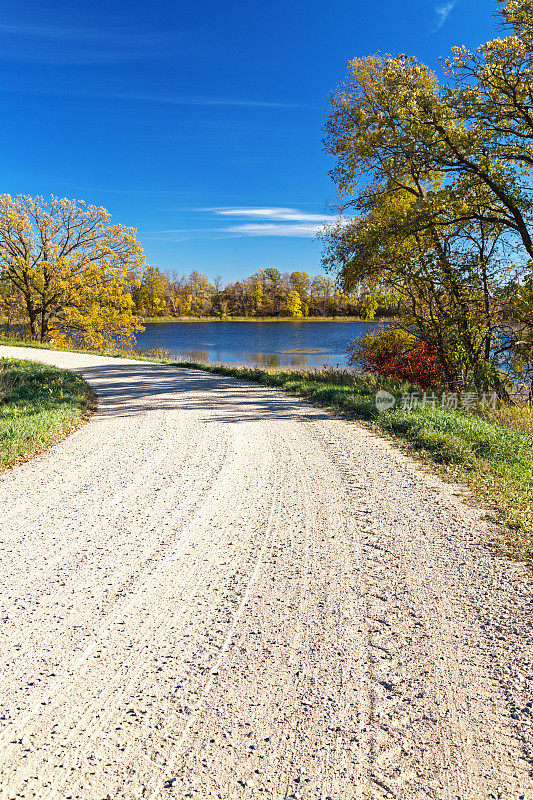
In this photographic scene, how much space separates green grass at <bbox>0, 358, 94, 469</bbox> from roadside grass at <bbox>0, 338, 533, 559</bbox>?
5.19 m

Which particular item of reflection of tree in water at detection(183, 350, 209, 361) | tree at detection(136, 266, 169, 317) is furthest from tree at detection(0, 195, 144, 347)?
tree at detection(136, 266, 169, 317)

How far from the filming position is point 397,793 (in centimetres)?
197

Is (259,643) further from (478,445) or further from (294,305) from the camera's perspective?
(294,305)

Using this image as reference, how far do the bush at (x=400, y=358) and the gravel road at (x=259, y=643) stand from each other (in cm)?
799

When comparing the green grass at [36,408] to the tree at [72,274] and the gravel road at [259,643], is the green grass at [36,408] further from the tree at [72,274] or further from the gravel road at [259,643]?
the tree at [72,274]

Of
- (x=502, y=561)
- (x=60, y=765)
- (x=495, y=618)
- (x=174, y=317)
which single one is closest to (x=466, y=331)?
(x=502, y=561)

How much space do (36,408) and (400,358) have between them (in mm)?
9199

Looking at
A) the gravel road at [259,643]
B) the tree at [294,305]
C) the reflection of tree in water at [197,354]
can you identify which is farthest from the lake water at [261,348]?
the tree at [294,305]

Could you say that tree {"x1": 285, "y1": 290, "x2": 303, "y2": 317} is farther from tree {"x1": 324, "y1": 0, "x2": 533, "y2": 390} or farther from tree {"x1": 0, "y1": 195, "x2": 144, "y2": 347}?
tree {"x1": 324, "y1": 0, "x2": 533, "y2": 390}

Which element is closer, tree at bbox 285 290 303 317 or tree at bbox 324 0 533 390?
tree at bbox 324 0 533 390

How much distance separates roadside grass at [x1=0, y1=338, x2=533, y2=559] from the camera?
469 cm

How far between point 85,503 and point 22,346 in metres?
23.8

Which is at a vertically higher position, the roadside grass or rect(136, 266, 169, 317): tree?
rect(136, 266, 169, 317): tree

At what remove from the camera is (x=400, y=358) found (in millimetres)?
13711
